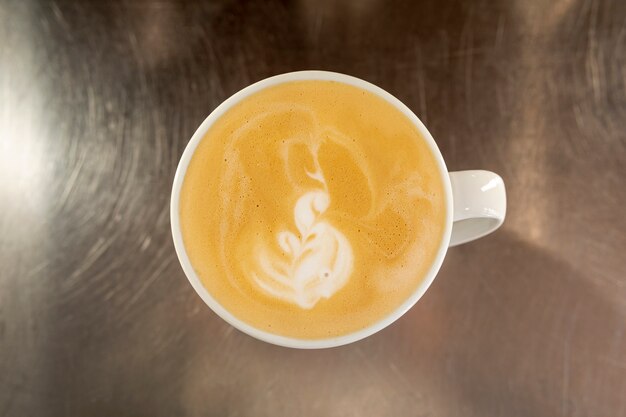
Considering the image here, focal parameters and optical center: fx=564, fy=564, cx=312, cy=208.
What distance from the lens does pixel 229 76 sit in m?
0.91

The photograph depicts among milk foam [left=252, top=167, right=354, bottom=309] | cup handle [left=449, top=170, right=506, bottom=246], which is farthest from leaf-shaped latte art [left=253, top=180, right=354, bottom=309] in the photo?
cup handle [left=449, top=170, right=506, bottom=246]

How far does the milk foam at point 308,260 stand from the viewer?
64 cm

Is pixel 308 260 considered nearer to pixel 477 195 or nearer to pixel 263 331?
pixel 263 331

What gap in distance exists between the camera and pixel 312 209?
25.7 inches

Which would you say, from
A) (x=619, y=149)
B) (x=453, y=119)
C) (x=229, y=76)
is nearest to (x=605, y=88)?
(x=619, y=149)

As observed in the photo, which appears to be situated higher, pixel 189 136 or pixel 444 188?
pixel 189 136

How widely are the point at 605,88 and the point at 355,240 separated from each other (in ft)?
1.80

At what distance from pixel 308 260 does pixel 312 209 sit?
0.06 metres

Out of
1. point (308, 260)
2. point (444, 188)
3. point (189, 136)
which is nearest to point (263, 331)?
point (308, 260)

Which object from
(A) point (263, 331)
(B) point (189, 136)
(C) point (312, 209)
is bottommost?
(A) point (263, 331)

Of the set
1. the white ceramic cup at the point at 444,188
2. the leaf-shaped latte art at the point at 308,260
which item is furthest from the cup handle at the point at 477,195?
the leaf-shaped latte art at the point at 308,260

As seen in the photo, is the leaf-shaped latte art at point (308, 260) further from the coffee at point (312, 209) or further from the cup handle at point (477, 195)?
the cup handle at point (477, 195)

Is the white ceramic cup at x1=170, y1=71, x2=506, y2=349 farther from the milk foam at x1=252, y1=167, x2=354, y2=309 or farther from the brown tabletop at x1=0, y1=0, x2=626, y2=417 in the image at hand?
the brown tabletop at x1=0, y1=0, x2=626, y2=417

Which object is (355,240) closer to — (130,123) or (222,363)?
(222,363)
